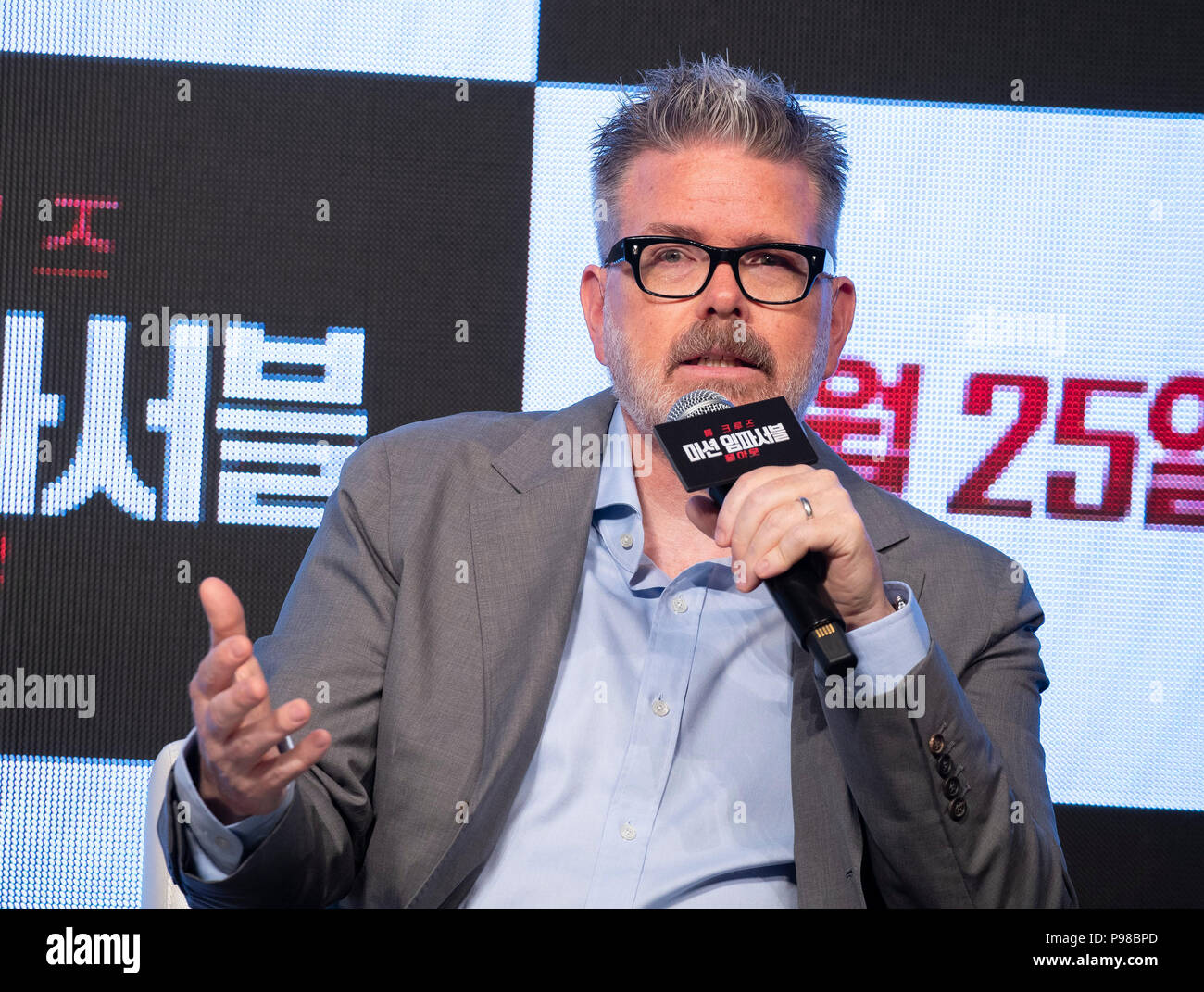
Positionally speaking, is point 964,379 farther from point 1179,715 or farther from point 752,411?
point 752,411

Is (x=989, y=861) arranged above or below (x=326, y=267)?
below

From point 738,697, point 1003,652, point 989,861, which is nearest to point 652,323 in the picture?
point 738,697

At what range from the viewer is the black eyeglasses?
1.85 m

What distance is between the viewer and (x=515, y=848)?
5.25 ft

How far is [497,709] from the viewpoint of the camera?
1642 millimetres

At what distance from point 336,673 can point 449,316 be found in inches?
53.0

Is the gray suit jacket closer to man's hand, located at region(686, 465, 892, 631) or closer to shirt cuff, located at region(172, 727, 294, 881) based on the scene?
shirt cuff, located at region(172, 727, 294, 881)

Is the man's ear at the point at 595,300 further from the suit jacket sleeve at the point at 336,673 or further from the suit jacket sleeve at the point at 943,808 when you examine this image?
the suit jacket sleeve at the point at 943,808
